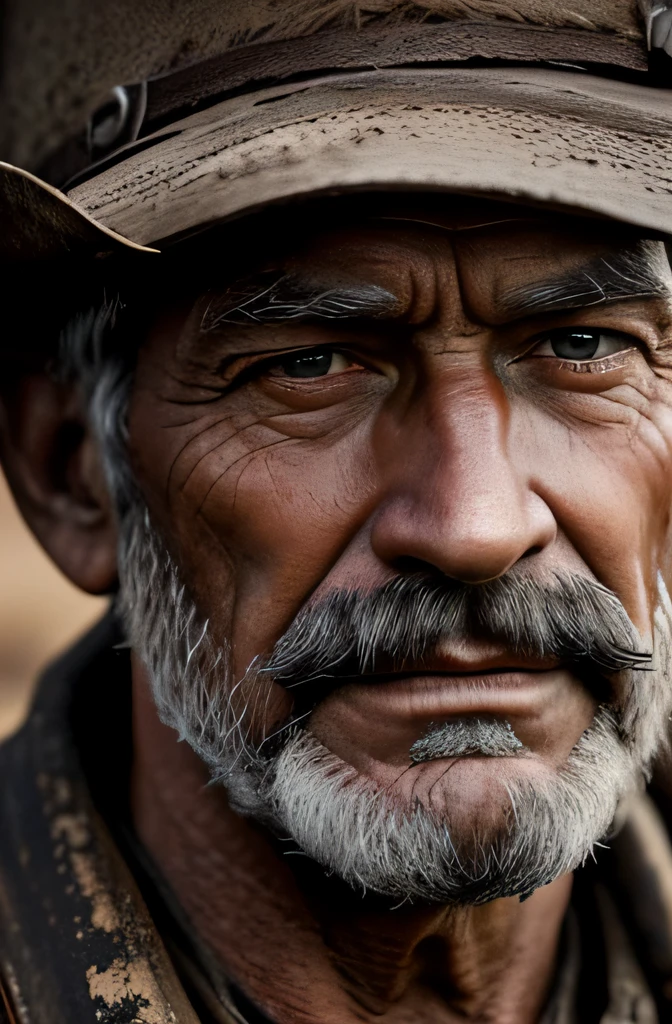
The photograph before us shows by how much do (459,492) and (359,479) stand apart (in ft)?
0.67

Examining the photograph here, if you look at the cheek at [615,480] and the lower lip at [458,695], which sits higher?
the cheek at [615,480]

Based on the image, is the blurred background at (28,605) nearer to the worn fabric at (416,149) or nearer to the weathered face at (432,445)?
the weathered face at (432,445)

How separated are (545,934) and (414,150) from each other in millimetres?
1491

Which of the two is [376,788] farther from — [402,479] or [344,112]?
[344,112]

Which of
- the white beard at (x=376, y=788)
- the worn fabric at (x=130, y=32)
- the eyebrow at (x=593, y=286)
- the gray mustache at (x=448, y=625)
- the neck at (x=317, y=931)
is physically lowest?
the neck at (x=317, y=931)

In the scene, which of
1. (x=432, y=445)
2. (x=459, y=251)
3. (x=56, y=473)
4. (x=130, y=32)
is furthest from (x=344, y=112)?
(x=56, y=473)

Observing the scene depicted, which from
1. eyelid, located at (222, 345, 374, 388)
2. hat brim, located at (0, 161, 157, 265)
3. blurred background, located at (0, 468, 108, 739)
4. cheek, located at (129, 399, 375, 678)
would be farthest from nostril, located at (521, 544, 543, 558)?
blurred background, located at (0, 468, 108, 739)

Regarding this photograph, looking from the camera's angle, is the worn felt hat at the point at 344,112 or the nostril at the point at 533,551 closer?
the worn felt hat at the point at 344,112

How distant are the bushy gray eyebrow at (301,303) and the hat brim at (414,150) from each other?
0.19 metres

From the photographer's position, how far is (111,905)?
6.89ft

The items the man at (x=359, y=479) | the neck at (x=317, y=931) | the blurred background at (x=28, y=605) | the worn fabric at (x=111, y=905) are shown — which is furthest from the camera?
the blurred background at (x=28, y=605)

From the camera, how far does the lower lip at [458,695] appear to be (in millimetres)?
1792

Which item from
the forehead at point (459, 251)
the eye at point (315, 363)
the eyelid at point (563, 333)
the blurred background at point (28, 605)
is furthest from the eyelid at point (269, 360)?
the blurred background at point (28, 605)

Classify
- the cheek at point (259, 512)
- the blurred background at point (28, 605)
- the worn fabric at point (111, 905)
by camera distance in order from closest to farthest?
the cheek at point (259, 512) → the worn fabric at point (111, 905) → the blurred background at point (28, 605)
